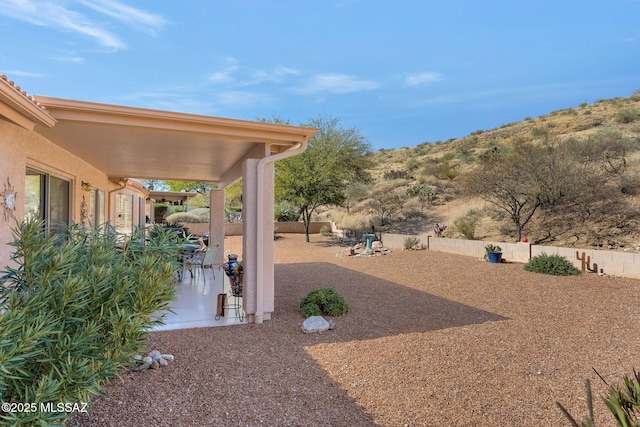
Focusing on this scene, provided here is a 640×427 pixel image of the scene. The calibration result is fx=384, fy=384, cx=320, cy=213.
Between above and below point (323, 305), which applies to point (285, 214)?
above

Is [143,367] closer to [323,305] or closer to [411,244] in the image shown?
[323,305]

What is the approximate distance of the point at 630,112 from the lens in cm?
2711

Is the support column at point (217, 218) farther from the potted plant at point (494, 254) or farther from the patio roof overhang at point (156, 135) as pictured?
the potted plant at point (494, 254)

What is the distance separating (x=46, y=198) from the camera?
6.50 metres

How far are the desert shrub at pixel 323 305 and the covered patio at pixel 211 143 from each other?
656 mm

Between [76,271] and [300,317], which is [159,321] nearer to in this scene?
[76,271]

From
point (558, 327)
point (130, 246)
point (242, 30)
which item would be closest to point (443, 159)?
point (242, 30)

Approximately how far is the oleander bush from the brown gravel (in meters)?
1.08

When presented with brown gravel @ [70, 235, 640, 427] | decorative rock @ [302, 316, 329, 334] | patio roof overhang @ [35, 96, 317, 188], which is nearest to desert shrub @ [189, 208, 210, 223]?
patio roof overhang @ [35, 96, 317, 188]

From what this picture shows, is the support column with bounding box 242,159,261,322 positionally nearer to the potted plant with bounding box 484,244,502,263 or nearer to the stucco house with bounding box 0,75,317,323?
the stucco house with bounding box 0,75,317,323

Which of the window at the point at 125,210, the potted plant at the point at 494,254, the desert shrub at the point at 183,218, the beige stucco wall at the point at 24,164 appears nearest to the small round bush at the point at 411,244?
the potted plant at the point at 494,254

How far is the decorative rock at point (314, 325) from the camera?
5562 mm

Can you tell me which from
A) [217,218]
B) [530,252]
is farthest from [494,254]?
[217,218]

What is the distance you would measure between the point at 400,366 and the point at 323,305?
238 cm
